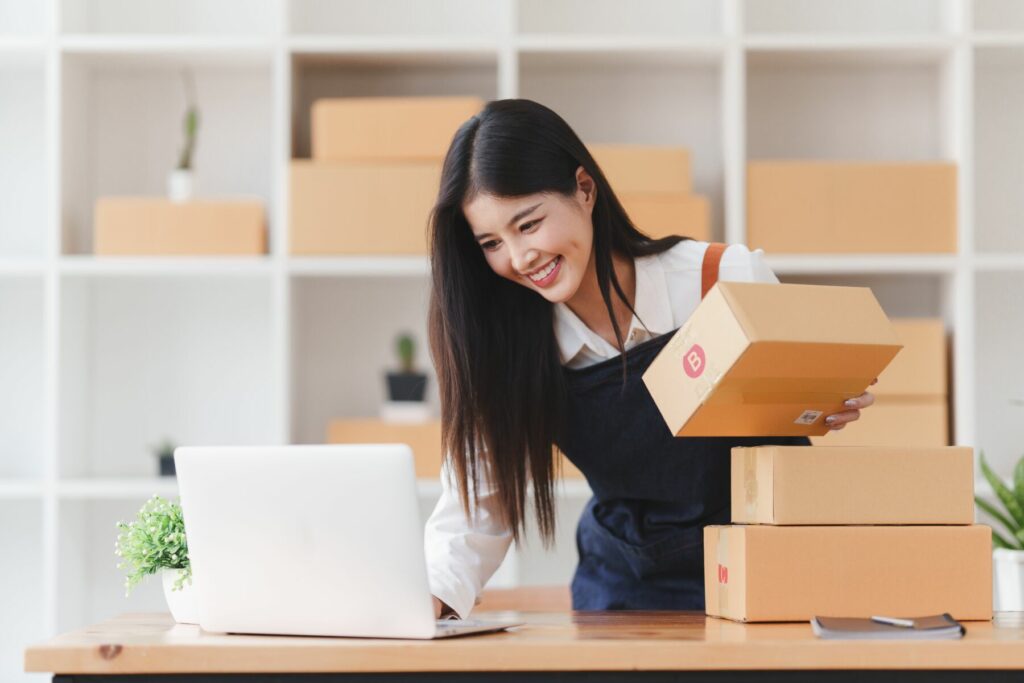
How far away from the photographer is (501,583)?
9.54 feet

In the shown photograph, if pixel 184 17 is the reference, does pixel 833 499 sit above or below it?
below

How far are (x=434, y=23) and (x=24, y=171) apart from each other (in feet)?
3.87

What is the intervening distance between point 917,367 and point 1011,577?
0.85 m

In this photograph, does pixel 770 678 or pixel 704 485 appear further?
pixel 704 485

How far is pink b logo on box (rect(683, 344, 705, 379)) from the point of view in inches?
55.4

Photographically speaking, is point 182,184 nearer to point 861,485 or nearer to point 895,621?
point 861,485

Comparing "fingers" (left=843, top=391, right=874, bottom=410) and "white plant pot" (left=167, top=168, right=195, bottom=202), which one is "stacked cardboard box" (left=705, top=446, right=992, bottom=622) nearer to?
"fingers" (left=843, top=391, right=874, bottom=410)

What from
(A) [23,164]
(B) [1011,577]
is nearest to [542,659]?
(B) [1011,577]

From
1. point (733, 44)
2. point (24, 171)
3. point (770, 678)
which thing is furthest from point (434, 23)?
point (770, 678)

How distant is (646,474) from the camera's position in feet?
6.07

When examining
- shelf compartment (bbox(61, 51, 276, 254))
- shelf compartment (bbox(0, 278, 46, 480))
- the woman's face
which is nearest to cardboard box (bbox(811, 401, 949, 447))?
the woman's face

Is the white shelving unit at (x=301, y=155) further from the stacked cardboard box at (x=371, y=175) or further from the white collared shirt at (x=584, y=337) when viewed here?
the white collared shirt at (x=584, y=337)

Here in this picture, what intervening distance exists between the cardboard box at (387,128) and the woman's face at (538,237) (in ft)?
4.13

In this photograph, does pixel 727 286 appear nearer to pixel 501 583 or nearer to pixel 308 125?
pixel 501 583
